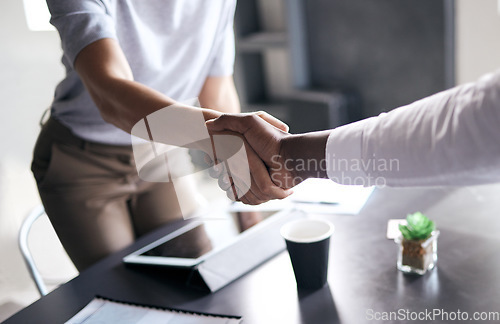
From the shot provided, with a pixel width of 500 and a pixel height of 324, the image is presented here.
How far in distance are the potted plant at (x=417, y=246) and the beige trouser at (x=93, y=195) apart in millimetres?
559

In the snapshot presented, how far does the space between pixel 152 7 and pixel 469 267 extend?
0.86 meters

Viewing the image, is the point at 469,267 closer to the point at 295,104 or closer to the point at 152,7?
the point at 152,7

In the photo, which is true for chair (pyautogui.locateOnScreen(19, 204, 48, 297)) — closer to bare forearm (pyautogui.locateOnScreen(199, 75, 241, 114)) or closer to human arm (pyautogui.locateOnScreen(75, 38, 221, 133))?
human arm (pyautogui.locateOnScreen(75, 38, 221, 133))

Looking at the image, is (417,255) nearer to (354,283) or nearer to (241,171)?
(354,283)

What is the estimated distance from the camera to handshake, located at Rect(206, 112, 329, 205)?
899mm

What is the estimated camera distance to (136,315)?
2.48 feet

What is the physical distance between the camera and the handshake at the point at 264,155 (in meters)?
0.90

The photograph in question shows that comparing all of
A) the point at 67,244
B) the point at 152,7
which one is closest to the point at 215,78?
the point at 152,7

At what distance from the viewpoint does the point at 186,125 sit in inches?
37.7

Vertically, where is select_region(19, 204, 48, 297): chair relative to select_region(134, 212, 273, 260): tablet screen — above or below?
below

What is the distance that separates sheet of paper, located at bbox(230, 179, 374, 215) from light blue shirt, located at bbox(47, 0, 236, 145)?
36 centimetres

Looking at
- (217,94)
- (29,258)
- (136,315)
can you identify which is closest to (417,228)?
(136,315)

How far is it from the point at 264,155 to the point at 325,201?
0.21 metres

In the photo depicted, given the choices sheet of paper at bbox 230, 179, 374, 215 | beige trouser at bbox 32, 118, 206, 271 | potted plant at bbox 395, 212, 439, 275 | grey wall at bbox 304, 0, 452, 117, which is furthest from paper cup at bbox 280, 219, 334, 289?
grey wall at bbox 304, 0, 452, 117
